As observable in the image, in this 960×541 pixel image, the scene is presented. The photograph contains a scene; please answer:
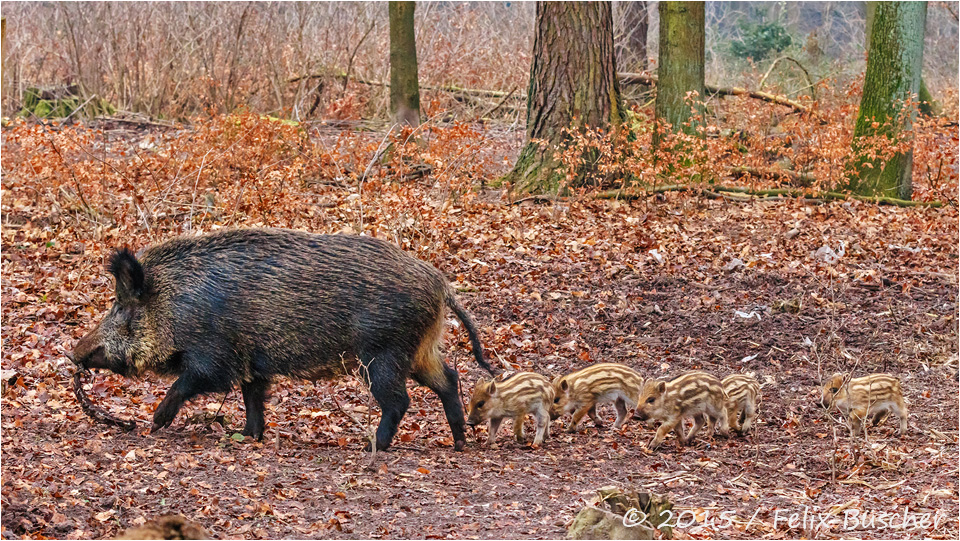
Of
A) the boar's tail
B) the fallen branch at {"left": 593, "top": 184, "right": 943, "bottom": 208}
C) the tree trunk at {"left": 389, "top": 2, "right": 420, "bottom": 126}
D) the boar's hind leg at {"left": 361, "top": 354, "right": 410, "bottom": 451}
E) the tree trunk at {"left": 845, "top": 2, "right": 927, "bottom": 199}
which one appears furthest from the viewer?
the tree trunk at {"left": 389, "top": 2, "right": 420, "bottom": 126}

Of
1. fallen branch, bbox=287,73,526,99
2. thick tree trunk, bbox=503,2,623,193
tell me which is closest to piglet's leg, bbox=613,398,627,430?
thick tree trunk, bbox=503,2,623,193

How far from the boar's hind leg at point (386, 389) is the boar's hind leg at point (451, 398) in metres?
0.26

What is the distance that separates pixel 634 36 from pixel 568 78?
854 cm

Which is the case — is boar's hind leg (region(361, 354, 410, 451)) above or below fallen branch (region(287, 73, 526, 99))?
below

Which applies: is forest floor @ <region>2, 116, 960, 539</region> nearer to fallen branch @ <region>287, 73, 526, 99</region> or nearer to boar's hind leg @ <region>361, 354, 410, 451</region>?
boar's hind leg @ <region>361, 354, 410, 451</region>

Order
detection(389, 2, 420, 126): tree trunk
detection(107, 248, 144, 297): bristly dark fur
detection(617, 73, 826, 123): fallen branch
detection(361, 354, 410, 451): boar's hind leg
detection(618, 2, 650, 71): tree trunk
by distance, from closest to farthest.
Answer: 1. detection(361, 354, 410, 451): boar's hind leg
2. detection(107, 248, 144, 297): bristly dark fur
3. detection(389, 2, 420, 126): tree trunk
4. detection(617, 73, 826, 123): fallen branch
5. detection(618, 2, 650, 71): tree trunk

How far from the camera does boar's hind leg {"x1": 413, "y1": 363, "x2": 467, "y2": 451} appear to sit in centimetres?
657

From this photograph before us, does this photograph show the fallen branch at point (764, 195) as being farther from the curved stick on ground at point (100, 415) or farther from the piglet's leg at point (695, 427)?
the curved stick on ground at point (100, 415)

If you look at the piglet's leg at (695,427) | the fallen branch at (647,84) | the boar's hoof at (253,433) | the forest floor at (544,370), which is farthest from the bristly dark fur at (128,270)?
the fallen branch at (647,84)

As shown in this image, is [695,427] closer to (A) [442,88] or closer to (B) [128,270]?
(B) [128,270]

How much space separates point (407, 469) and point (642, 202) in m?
7.62

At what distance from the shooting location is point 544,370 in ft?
27.7

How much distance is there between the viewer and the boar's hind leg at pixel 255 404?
6.57 m

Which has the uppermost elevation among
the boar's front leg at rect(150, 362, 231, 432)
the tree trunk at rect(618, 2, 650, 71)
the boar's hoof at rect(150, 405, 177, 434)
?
the tree trunk at rect(618, 2, 650, 71)
